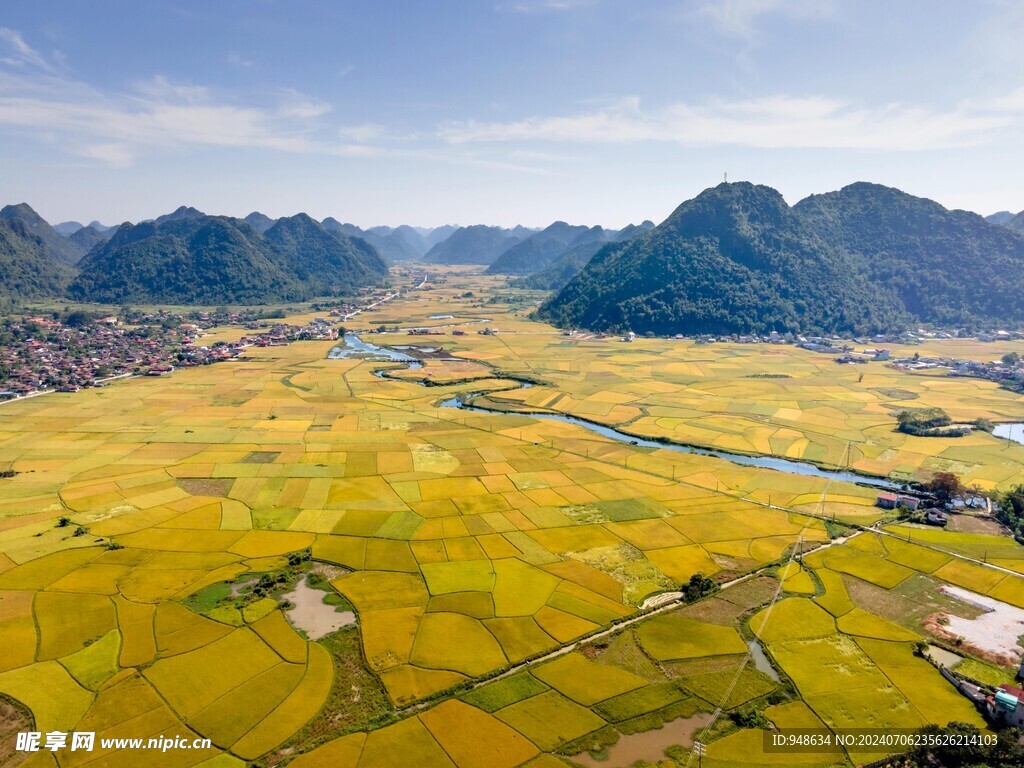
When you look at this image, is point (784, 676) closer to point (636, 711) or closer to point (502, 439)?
point (636, 711)

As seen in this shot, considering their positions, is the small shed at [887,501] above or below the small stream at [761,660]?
above

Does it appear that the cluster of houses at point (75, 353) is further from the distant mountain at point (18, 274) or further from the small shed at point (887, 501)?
the small shed at point (887, 501)

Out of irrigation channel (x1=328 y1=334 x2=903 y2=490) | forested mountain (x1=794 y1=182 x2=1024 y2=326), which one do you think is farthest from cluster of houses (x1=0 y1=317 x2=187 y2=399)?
forested mountain (x1=794 y1=182 x2=1024 y2=326)

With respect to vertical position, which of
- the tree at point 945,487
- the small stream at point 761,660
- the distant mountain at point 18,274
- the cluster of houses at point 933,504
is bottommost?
the small stream at point 761,660

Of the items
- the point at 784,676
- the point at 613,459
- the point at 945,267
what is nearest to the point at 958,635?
the point at 784,676

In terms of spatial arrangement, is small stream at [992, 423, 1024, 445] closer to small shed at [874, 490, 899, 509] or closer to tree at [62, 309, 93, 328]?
small shed at [874, 490, 899, 509]

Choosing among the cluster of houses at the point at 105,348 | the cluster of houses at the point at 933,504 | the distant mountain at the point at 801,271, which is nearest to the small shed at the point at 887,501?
the cluster of houses at the point at 933,504
